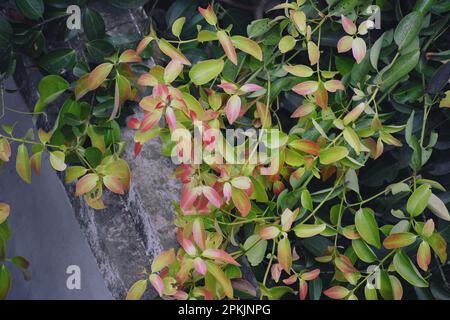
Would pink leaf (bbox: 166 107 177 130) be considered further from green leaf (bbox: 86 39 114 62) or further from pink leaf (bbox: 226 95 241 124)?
green leaf (bbox: 86 39 114 62)

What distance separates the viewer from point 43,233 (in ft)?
7.17

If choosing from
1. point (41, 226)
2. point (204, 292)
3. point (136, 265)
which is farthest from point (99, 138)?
point (41, 226)

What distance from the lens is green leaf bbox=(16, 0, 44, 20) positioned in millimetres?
1130

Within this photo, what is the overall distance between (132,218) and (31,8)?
1.33 feet

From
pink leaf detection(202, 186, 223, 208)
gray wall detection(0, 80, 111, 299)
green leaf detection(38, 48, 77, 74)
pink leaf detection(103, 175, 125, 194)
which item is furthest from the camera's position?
gray wall detection(0, 80, 111, 299)

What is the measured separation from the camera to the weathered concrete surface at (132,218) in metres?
1.11

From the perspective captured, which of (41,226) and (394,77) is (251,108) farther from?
(41,226)

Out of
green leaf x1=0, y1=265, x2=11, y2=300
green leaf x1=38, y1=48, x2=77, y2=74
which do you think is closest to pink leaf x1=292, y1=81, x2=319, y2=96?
green leaf x1=38, y1=48, x2=77, y2=74

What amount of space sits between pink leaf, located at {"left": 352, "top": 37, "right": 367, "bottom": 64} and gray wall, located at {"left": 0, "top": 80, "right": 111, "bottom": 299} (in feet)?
4.01

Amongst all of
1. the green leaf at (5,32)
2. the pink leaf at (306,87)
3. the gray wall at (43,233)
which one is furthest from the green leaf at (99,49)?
the gray wall at (43,233)

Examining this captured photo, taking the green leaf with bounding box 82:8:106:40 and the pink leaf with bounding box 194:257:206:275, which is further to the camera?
the green leaf with bounding box 82:8:106:40

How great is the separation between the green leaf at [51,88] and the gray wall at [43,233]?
3.00ft
